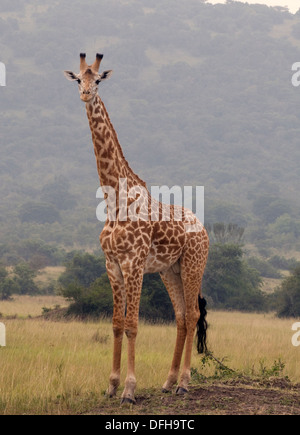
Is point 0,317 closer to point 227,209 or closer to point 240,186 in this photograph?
point 227,209

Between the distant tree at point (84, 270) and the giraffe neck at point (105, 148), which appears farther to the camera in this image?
the distant tree at point (84, 270)

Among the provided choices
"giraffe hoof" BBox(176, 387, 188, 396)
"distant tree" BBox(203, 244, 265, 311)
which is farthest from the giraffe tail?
"distant tree" BBox(203, 244, 265, 311)

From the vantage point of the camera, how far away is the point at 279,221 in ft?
397

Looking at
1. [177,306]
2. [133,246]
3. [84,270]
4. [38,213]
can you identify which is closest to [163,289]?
[177,306]

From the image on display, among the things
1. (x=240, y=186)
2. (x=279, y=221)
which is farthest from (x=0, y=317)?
(x=240, y=186)

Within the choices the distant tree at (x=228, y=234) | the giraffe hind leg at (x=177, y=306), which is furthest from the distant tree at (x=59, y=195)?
the giraffe hind leg at (x=177, y=306)

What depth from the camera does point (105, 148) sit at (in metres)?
9.12

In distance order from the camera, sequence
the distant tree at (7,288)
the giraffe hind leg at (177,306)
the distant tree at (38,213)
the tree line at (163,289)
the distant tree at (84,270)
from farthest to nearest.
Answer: the distant tree at (38,213), the distant tree at (84,270), the distant tree at (7,288), the tree line at (163,289), the giraffe hind leg at (177,306)

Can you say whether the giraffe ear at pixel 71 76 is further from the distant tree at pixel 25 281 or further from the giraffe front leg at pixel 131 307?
the distant tree at pixel 25 281

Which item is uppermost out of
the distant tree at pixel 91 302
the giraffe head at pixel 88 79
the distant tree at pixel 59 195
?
the distant tree at pixel 59 195

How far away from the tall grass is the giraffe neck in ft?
9.65

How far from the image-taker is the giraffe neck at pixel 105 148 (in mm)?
9023

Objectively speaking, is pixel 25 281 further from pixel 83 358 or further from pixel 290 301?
pixel 83 358

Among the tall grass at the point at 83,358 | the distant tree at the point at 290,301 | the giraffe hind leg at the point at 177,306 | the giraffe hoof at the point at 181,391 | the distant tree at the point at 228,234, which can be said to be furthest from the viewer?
the distant tree at the point at 228,234
